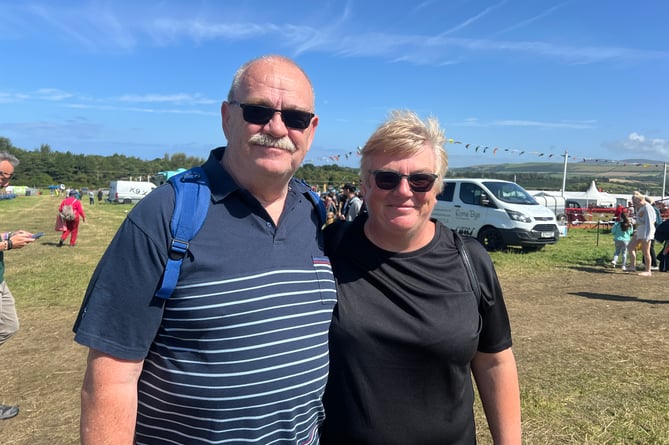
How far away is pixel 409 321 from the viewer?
160 cm

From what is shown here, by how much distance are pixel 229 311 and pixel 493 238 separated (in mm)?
11277

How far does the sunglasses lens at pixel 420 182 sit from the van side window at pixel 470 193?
10.7 meters

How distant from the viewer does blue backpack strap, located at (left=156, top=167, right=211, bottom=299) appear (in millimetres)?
1304

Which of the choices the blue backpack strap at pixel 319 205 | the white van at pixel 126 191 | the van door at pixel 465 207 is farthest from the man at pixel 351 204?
the white van at pixel 126 191

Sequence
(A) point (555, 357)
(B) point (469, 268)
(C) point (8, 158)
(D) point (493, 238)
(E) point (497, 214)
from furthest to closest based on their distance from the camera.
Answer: (D) point (493, 238) → (E) point (497, 214) → (A) point (555, 357) → (C) point (8, 158) → (B) point (469, 268)

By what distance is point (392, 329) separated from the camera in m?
1.59

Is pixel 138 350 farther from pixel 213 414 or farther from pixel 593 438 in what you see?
pixel 593 438

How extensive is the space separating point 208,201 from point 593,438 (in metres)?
3.25

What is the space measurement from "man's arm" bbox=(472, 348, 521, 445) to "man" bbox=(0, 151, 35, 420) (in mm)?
3749

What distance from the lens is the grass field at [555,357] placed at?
11.0ft

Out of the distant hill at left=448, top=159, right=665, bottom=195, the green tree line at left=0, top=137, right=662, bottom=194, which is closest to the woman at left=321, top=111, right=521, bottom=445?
the distant hill at left=448, top=159, right=665, bottom=195

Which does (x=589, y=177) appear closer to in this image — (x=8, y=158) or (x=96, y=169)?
(x=8, y=158)

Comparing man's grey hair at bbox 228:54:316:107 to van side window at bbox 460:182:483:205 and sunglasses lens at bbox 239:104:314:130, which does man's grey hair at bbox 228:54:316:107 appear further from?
van side window at bbox 460:182:483:205

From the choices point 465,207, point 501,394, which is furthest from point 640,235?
point 501,394
